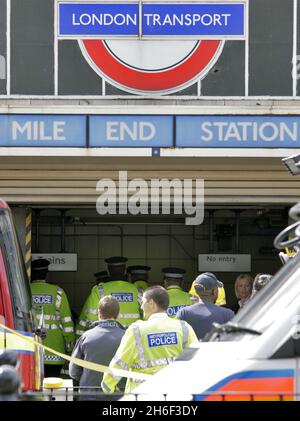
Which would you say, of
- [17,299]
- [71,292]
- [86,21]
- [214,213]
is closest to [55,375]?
[71,292]

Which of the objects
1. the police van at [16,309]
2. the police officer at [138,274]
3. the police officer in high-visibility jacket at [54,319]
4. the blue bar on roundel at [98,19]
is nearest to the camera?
the police van at [16,309]

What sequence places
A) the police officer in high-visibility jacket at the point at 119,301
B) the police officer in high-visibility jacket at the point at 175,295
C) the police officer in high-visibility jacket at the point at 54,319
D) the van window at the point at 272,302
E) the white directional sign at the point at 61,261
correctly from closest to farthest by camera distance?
the van window at the point at 272,302, the police officer in high-visibility jacket at the point at 175,295, the police officer in high-visibility jacket at the point at 119,301, the police officer in high-visibility jacket at the point at 54,319, the white directional sign at the point at 61,261

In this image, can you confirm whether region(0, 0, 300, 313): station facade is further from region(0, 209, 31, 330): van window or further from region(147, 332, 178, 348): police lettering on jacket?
region(147, 332, 178, 348): police lettering on jacket

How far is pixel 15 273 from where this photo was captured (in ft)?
30.7

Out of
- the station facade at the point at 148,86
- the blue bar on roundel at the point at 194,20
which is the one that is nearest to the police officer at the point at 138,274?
the station facade at the point at 148,86

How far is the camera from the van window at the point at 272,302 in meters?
5.82

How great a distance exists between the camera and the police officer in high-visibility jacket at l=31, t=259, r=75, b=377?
14.7m

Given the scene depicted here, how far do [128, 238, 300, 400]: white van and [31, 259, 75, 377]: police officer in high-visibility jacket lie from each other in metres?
8.92

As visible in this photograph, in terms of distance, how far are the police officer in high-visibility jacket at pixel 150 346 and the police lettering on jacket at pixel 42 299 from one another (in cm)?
627

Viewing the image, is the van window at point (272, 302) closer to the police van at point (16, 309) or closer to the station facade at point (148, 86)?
the police van at point (16, 309)

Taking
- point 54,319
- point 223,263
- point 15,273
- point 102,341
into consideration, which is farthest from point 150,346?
point 223,263

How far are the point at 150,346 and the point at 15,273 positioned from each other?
5.44 ft

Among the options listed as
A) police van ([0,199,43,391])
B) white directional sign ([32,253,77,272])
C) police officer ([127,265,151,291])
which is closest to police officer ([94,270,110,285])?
police officer ([127,265,151,291])

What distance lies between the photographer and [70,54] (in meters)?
14.4
